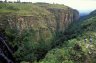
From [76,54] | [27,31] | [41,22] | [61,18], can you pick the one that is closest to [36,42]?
[27,31]

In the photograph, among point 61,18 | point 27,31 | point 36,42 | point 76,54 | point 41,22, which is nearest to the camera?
point 76,54

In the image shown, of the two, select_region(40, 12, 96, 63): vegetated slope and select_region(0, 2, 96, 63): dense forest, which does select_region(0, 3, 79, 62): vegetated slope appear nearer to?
select_region(0, 2, 96, 63): dense forest

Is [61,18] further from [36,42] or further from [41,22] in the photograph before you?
[36,42]

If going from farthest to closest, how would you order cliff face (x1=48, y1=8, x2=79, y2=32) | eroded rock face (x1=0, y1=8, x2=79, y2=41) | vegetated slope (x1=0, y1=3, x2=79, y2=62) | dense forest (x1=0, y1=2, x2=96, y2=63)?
cliff face (x1=48, y1=8, x2=79, y2=32), eroded rock face (x1=0, y1=8, x2=79, y2=41), vegetated slope (x1=0, y1=3, x2=79, y2=62), dense forest (x1=0, y1=2, x2=96, y2=63)

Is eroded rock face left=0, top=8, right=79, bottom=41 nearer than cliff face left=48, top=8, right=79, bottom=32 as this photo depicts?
Yes

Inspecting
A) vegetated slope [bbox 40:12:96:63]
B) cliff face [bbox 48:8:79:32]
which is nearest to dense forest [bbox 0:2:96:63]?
vegetated slope [bbox 40:12:96:63]

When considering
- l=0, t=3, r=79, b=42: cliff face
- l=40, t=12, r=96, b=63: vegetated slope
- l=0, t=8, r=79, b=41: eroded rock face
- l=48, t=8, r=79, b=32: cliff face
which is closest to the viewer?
l=40, t=12, r=96, b=63: vegetated slope

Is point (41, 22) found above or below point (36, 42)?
above

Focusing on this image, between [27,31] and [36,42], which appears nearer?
[27,31]

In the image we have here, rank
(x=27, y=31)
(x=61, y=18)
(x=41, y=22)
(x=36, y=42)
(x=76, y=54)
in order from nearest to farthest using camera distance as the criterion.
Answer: (x=76, y=54), (x=27, y=31), (x=36, y=42), (x=41, y=22), (x=61, y=18)

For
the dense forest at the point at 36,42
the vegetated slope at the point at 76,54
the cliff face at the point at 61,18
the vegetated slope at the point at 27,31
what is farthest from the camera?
the cliff face at the point at 61,18

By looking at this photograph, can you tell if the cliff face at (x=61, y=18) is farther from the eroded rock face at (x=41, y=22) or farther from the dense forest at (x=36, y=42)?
the dense forest at (x=36, y=42)

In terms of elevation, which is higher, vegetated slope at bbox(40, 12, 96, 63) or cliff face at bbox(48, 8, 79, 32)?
vegetated slope at bbox(40, 12, 96, 63)

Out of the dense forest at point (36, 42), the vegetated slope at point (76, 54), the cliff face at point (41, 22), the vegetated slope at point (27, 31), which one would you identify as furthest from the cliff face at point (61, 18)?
the vegetated slope at point (76, 54)
